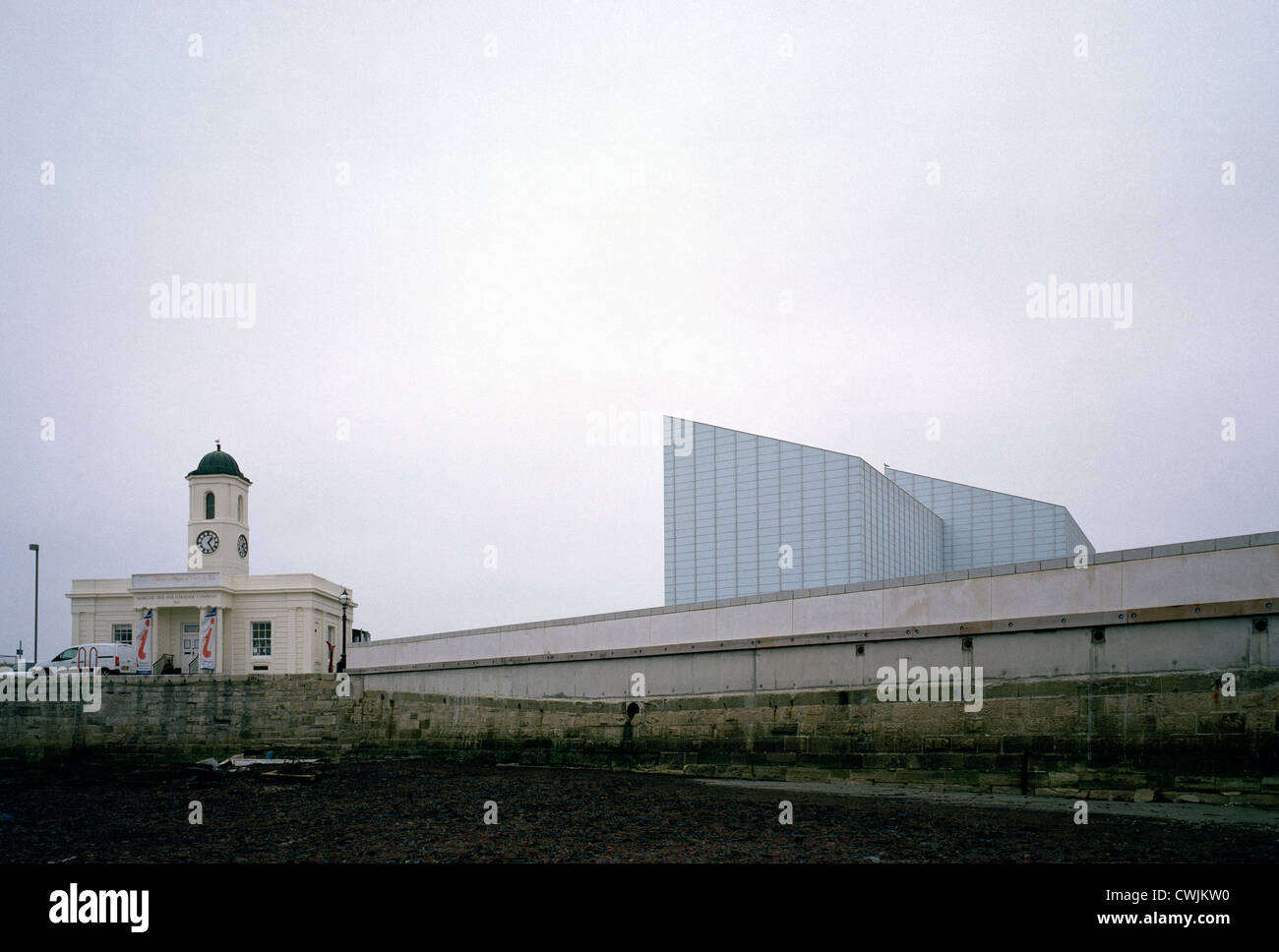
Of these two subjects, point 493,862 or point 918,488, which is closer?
point 493,862

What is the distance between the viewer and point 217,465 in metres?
48.8

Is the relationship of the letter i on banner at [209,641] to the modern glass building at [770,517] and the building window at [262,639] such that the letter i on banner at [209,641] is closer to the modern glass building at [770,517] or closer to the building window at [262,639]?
the building window at [262,639]

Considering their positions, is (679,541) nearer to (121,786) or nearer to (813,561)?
(813,561)

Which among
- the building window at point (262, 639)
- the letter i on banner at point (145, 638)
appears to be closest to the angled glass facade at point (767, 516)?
the building window at point (262, 639)

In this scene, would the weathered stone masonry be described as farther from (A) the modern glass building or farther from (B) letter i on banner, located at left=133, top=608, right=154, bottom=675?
(A) the modern glass building

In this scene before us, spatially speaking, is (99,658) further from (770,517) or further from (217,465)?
(770,517)

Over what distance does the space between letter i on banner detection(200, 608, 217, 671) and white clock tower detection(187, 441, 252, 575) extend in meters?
3.15

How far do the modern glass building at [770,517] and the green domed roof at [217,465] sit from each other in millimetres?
22862

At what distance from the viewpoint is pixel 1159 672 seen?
14.8 meters

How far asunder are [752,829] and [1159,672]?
6.66 meters

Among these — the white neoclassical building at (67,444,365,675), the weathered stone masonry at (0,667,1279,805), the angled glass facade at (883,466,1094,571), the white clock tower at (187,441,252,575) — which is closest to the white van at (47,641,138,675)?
the white neoclassical building at (67,444,365,675)

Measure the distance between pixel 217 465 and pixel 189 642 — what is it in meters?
8.56
